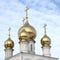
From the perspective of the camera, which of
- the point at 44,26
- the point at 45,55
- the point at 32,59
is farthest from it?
the point at 44,26

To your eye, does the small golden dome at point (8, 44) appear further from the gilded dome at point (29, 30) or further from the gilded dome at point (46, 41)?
the gilded dome at point (46, 41)

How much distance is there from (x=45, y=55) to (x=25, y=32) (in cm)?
348

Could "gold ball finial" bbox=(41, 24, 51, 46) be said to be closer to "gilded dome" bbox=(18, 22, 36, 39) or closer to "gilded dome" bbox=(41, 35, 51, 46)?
"gilded dome" bbox=(41, 35, 51, 46)

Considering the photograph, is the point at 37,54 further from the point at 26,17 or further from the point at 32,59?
the point at 26,17

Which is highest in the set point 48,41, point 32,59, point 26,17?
point 26,17

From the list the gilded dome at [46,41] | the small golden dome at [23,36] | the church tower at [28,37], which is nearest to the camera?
the church tower at [28,37]

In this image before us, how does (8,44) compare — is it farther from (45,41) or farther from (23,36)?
(45,41)

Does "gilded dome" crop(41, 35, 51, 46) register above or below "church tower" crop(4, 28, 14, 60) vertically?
above

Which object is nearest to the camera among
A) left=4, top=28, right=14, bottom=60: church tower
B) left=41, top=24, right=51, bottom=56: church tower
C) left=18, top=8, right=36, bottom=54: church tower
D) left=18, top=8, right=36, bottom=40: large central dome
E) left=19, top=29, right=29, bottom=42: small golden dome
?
left=18, top=8, right=36, bottom=54: church tower

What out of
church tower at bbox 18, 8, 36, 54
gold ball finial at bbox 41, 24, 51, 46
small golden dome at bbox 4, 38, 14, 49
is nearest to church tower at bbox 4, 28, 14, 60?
small golden dome at bbox 4, 38, 14, 49

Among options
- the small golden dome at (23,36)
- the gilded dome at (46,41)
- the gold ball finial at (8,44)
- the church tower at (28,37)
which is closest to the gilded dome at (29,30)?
the church tower at (28,37)

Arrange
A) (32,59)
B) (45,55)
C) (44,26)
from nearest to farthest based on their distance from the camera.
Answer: (32,59) → (45,55) → (44,26)

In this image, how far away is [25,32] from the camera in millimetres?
29766

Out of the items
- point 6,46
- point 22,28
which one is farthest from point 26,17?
point 6,46
